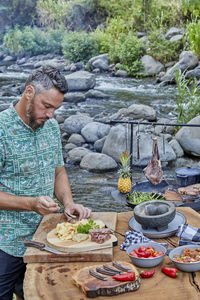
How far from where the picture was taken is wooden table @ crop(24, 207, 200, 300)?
192cm

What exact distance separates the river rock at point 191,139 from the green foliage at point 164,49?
11.2 meters

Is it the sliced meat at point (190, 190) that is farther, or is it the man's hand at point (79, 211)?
the sliced meat at point (190, 190)

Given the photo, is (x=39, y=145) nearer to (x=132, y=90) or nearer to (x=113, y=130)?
(x=113, y=130)

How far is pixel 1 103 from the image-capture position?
1488 cm

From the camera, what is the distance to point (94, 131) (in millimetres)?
10250

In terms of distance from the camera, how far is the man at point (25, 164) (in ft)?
8.39

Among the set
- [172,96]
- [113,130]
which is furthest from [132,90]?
[113,130]

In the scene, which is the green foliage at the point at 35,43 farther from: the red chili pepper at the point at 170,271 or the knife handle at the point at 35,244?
the red chili pepper at the point at 170,271

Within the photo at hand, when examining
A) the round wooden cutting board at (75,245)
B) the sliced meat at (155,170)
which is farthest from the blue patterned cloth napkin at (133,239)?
the sliced meat at (155,170)

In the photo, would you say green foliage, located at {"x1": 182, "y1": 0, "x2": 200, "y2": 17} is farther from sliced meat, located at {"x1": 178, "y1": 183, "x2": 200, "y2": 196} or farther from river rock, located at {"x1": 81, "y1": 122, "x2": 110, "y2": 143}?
sliced meat, located at {"x1": 178, "y1": 183, "x2": 200, "y2": 196}

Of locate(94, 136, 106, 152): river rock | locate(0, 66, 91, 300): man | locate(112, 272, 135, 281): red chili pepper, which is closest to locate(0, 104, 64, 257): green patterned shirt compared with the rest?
locate(0, 66, 91, 300): man

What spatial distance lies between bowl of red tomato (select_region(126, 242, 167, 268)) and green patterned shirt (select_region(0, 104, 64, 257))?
2.62 feet

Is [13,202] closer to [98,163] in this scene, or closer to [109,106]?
[98,163]

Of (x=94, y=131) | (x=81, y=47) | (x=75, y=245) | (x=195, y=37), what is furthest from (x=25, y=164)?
(x=81, y=47)
